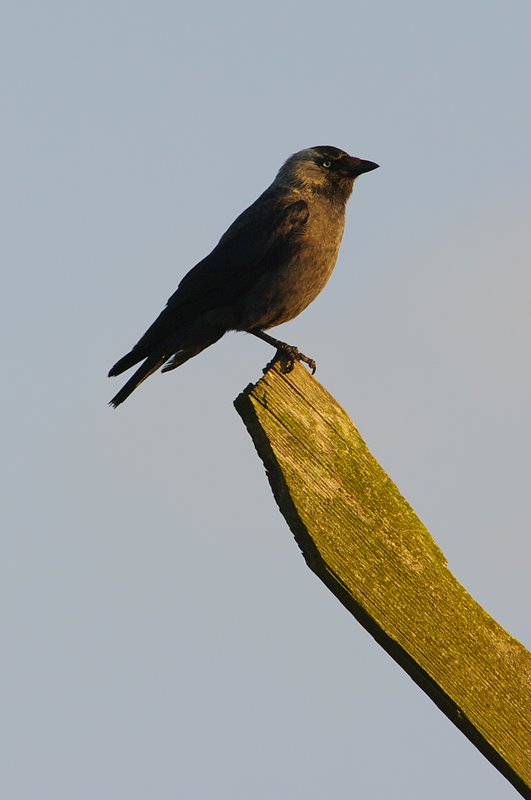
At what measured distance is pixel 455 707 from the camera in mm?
1942

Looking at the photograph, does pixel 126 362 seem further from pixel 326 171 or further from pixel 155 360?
pixel 326 171

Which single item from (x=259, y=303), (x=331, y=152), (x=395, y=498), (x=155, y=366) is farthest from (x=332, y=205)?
(x=395, y=498)

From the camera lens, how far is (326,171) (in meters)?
7.99

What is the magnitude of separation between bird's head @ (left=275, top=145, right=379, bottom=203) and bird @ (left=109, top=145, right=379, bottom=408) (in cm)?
54

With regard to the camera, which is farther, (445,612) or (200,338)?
(200,338)

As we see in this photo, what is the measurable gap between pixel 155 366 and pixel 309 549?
199 inches

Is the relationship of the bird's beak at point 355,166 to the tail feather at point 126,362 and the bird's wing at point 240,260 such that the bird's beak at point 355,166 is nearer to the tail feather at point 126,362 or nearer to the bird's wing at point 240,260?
the bird's wing at point 240,260

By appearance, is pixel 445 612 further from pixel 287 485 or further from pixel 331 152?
pixel 331 152

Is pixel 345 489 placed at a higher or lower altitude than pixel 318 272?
lower

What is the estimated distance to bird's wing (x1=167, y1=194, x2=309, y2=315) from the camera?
6957mm

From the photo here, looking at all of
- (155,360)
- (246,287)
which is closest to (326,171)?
(246,287)

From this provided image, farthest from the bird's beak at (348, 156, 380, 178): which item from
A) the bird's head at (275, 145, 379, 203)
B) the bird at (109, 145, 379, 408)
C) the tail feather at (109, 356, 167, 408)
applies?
the tail feather at (109, 356, 167, 408)

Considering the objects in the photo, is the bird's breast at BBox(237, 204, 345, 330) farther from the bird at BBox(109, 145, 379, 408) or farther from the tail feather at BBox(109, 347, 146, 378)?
the tail feather at BBox(109, 347, 146, 378)

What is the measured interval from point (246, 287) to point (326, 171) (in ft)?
5.03
